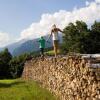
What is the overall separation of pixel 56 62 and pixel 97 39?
9344 centimetres

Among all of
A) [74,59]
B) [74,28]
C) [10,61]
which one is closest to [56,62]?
[74,59]

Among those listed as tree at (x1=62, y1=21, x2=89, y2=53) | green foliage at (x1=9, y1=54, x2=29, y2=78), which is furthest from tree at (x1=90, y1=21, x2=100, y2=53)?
green foliage at (x1=9, y1=54, x2=29, y2=78)

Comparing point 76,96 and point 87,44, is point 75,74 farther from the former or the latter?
point 87,44

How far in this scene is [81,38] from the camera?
119625mm

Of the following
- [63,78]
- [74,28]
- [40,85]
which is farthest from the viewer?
[74,28]

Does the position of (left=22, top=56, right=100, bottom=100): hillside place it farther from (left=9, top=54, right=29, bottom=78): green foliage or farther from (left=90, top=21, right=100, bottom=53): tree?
(left=90, top=21, right=100, bottom=53): tree

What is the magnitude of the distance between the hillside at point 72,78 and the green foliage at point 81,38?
269 ft

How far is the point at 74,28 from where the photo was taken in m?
128

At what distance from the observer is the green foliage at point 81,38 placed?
11397 centimetres

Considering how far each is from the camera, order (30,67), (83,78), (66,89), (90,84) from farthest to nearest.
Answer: (30,67), (66,89), (83,78), (90,84)

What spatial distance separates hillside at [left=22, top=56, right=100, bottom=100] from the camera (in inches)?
599

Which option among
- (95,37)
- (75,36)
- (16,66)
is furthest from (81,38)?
(16,66)

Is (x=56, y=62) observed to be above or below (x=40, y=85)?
above

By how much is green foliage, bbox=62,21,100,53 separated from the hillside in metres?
81.9
